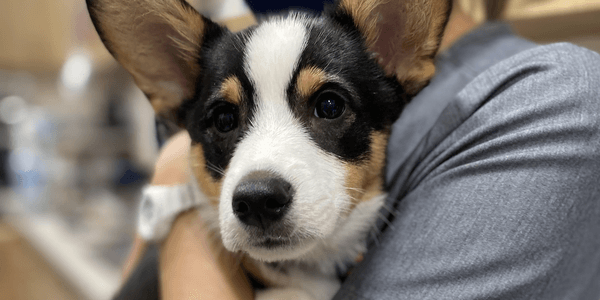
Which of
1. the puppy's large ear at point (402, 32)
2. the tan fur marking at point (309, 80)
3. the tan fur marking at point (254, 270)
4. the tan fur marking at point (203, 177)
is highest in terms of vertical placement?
the puppy's large ear at point (402, 32)

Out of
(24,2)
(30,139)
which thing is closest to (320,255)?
(30,139)

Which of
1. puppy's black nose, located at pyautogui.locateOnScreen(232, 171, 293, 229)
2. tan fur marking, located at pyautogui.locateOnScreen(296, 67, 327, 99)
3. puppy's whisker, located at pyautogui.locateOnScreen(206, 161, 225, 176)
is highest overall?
tan fur marking, located at pyautogui.locateOnScreen(296, 67, 327, 99)

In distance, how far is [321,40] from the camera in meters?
1.08

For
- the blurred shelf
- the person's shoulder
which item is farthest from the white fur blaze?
the blurred shelf

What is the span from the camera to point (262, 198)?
0.88 m

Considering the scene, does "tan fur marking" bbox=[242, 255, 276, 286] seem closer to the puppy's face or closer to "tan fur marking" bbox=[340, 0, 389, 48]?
the puppy's face

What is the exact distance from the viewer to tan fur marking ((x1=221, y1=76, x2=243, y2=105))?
106cm

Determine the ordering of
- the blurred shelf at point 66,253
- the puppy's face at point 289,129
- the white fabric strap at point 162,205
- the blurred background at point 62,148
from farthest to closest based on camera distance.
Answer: the blurred background at point 62,148 < the blurred shelf at point 66,253 < the white fabric strap at point 162,205 < the puppy's face at point 289,129

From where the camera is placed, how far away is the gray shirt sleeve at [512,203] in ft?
2.67

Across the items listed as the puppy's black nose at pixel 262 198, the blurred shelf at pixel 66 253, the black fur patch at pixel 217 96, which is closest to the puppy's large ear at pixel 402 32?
Answer: the black fur patch at pixel 217 96

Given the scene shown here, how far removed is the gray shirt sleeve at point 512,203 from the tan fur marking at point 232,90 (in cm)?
51

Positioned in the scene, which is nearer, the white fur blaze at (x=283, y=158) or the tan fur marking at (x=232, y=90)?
the white fur blaze at (x=283, y=158)

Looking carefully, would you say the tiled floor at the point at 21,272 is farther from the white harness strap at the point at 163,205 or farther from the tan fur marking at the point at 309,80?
the tan fur marking at the point at 309,80

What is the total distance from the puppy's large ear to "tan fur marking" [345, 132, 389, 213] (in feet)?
0.61
